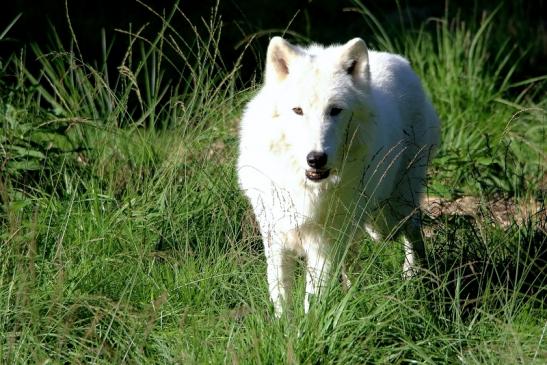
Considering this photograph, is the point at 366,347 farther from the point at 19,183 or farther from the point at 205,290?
the point at 19,183

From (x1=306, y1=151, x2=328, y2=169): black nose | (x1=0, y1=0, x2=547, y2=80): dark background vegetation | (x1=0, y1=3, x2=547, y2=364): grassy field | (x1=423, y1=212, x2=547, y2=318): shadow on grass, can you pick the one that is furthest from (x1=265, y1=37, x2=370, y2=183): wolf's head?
(x1=0, y1=0, x2=547, y2=80): dark background vegetation

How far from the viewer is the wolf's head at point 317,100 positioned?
175 inches

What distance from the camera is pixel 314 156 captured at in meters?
4.39

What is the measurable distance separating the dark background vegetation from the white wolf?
13.5ft

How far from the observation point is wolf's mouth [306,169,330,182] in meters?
4.49

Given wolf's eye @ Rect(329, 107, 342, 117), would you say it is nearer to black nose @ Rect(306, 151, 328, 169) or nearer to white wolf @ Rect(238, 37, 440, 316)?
white wolf @ Rect(238, 37, 440, 316)

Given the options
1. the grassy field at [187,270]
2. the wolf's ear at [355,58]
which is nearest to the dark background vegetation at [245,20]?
the grassy field at [187,270]

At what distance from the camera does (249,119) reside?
506 centimetres

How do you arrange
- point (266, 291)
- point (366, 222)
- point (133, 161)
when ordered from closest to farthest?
point (266, 291) < point (366, 222) < point (133, 161)

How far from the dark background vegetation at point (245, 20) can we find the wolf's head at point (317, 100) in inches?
164

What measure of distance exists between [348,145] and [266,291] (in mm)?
857

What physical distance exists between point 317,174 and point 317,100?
0.35 meters

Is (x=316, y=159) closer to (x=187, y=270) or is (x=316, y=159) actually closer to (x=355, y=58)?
(x=355, y=58)

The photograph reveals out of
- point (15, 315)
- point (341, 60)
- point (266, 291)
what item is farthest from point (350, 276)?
point (15, 315)
